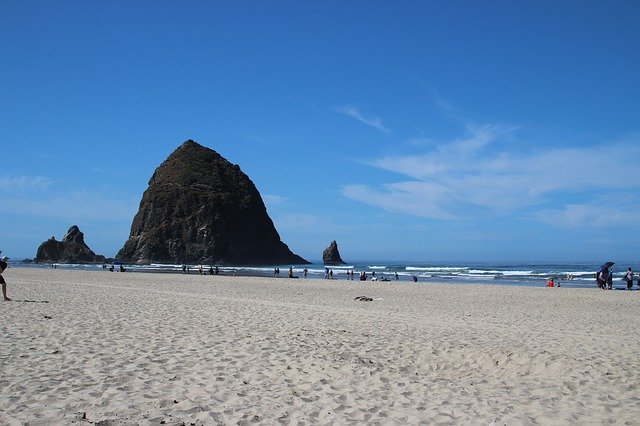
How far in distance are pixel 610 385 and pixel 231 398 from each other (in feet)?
17.4

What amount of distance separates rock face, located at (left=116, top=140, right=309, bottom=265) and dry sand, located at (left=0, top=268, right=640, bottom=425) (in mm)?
90222

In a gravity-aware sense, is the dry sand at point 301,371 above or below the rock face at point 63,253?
below

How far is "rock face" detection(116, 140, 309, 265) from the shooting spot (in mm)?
100562

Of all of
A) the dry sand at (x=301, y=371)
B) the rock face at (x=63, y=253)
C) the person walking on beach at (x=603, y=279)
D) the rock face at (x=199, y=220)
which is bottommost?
the dry sand at (x=301, y=371)

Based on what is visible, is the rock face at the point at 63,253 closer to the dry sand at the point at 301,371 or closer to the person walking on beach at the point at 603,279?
the person walking on beach at the point at 603,279

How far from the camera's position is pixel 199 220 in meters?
103

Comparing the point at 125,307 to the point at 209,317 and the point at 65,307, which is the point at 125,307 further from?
the point at 209,317

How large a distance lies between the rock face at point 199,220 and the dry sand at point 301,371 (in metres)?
90.2

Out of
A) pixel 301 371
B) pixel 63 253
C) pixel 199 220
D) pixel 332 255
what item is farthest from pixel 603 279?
pixel 63 253

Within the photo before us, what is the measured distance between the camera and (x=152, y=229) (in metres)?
103

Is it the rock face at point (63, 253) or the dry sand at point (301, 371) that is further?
the rock face at point (63, 253)

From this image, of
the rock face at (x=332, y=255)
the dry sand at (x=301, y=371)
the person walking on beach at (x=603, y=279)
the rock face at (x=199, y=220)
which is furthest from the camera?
the rock face at (x=332, y=255)

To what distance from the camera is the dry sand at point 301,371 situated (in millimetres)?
5254

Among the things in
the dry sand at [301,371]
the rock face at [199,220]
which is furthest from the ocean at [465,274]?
the dry sand at [301,371]
